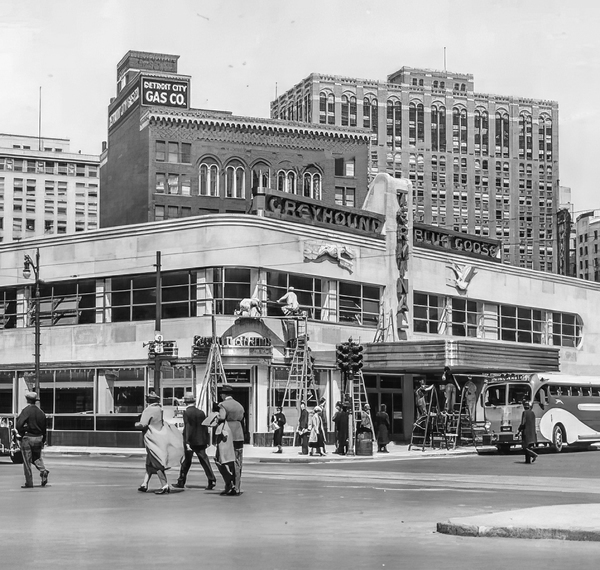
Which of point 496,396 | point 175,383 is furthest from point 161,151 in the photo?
point 496,396

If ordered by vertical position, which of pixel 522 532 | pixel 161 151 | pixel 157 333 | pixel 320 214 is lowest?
pixel 522 532

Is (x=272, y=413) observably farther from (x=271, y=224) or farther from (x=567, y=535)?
(x=567, y=535)

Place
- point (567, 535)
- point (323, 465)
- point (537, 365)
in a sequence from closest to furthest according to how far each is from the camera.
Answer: point (567, 535), point (323, 465), point (537, 365)

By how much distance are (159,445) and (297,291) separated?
3030 centimetres

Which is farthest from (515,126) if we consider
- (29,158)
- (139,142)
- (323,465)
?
(323,465)

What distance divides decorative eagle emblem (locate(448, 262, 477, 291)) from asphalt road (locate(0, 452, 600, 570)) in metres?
32.8

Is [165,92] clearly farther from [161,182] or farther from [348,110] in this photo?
[348,110]

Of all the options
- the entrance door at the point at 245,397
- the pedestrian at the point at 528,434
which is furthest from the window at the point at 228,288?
the pedestrian at the point at 528,434

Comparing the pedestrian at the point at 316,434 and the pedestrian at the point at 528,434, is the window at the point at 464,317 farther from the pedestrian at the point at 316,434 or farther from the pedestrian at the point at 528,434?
the pedestrian at the point at 528,434

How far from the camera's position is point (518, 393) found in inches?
1699

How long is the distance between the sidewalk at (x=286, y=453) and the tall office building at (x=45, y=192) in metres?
117

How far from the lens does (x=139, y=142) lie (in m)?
110

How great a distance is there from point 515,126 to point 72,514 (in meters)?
173

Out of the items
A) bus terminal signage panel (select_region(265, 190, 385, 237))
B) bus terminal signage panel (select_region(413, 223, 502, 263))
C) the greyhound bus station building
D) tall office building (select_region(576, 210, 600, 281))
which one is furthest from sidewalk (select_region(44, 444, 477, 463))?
tall office building (select_region(576, 210, 600, 281))
